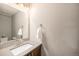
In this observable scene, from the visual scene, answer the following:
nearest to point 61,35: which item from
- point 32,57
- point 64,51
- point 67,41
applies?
point 67,41

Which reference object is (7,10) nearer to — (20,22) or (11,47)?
(20,22)

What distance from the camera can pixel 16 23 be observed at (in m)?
1.30

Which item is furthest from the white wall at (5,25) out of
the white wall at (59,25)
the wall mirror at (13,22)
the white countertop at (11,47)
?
the white wall at (59,25)

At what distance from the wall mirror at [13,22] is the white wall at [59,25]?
126mm

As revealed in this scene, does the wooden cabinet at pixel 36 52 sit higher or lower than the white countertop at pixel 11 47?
lower

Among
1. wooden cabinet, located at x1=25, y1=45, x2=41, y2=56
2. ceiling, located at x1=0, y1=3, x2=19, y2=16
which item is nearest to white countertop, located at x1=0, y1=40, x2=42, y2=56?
wooden cabinet, located at x1=25, y1=45, x2=41, y2=56

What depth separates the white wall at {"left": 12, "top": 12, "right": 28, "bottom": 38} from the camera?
50.9 inches

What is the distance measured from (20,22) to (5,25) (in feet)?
0.69

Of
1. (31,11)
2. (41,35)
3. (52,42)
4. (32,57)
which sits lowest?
(32,57)

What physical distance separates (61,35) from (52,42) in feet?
0.53

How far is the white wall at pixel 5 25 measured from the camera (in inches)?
47.2

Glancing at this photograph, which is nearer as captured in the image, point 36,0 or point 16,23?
point 36,0

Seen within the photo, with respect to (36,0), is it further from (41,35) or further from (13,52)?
(13,52)

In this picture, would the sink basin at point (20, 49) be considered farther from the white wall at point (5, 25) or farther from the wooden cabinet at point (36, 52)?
the white wall at point (5, 25)
